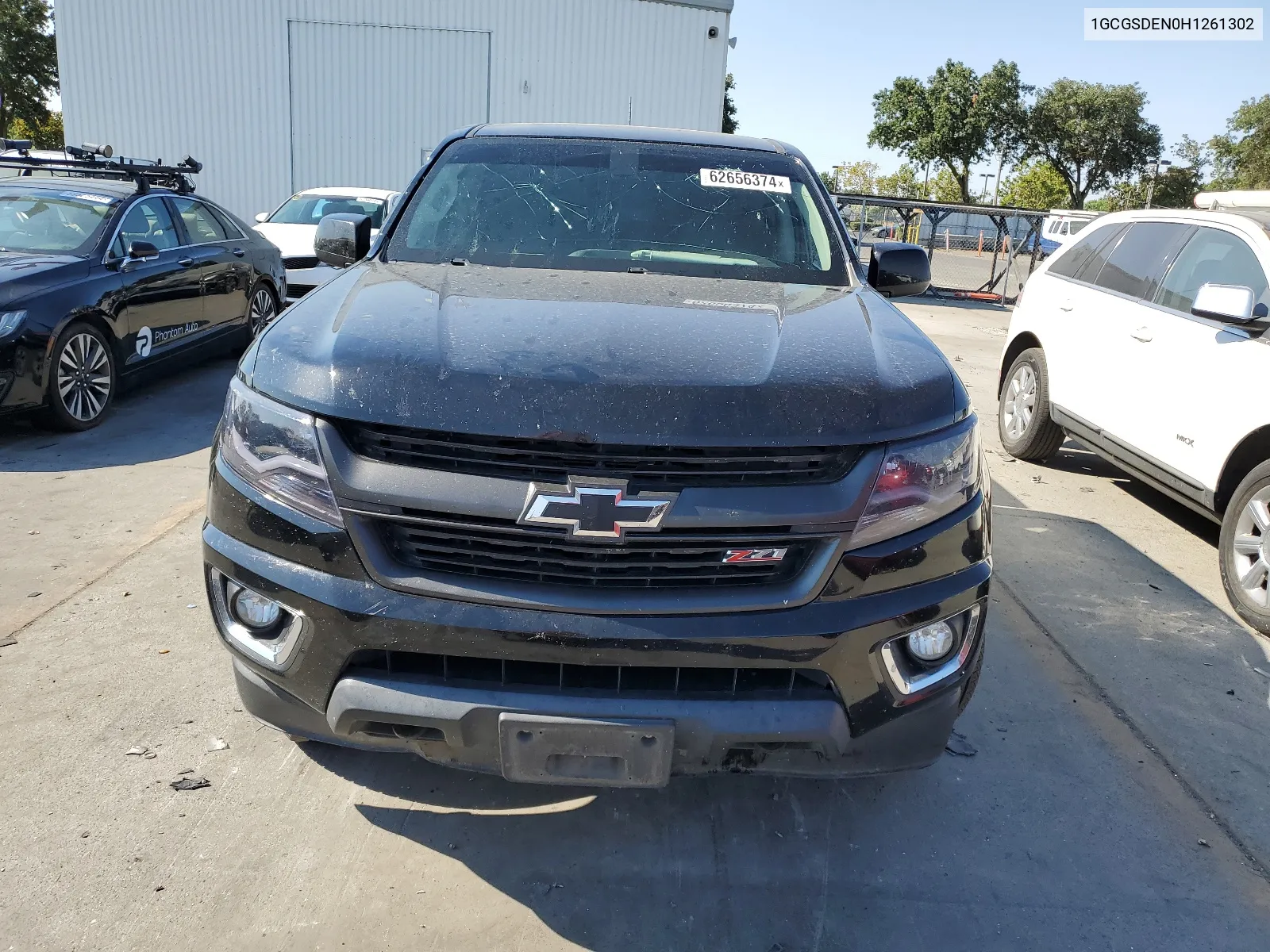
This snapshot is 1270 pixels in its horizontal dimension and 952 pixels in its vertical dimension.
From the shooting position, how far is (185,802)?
2.60 metres

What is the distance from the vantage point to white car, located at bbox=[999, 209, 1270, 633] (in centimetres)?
431

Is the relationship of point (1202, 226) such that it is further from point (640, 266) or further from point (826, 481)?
point (826, 481)

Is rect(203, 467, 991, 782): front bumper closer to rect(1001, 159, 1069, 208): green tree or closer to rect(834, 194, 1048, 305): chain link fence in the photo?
rect(834, 194, 1048, 305): chain link fence

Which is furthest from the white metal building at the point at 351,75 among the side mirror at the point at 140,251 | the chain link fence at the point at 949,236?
the side mirror at the point at 140,251

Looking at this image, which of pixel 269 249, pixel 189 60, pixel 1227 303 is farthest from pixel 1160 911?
pixel 189 60

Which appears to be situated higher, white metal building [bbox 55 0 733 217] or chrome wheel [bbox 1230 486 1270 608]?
white metal building [bbox 55 0 733 217]

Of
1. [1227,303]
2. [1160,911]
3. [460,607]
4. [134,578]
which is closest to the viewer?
[460,607]

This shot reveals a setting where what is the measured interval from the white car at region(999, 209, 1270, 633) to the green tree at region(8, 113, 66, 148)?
135 feet

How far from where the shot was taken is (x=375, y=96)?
19.2 m

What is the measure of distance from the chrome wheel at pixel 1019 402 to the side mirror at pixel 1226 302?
6.25ft

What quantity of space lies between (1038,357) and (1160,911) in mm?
4550

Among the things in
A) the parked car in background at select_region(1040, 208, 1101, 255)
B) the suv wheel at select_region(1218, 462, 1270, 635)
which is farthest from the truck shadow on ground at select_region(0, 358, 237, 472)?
the parked car in background at select_region(1040, 208, 1101, 255)

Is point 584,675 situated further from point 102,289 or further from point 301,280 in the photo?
point 301,280

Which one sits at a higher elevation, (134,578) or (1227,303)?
(1227,303)
